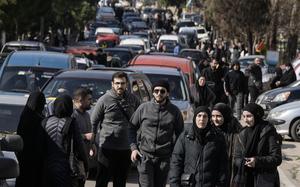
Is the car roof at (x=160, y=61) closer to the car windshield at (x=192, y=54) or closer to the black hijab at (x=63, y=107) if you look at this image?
the black hijab at (x=63, y=107)

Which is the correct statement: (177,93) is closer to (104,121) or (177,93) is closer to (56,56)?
(56,56)

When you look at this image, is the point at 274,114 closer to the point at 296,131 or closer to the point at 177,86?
A: the point at 296,131

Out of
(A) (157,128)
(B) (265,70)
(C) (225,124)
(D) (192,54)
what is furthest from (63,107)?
(D) (192,54)

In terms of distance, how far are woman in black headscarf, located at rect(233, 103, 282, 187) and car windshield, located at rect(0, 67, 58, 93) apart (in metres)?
7.97

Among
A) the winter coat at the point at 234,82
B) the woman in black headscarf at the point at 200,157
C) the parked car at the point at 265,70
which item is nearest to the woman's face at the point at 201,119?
the woman in black headscarf at the point at 200,157

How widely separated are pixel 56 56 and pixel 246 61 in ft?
67.5

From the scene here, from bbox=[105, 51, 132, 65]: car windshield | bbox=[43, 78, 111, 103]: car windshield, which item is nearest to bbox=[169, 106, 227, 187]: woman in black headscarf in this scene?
bbox=[43, 78, 111, 103]: car windshield

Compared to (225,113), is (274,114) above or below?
below

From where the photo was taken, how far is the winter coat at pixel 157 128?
10.7 meters

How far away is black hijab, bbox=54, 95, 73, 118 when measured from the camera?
9.31 meters

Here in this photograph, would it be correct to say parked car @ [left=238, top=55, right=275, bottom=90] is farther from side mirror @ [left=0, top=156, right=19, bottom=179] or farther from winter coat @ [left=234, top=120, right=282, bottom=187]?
side mirror @ [left=0, top=156, right=19, bottom=179]

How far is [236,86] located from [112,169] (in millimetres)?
13338

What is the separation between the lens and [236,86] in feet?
80.4

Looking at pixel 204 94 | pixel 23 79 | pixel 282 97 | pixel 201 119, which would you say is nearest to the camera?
pixel 201 119
